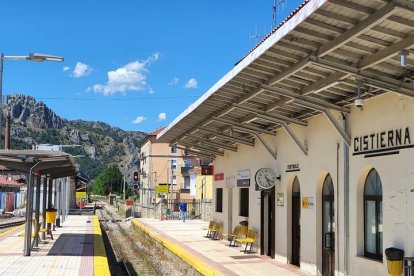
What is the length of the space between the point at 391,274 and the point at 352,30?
12.9 ft

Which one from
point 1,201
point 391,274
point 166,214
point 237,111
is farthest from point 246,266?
point 1,201

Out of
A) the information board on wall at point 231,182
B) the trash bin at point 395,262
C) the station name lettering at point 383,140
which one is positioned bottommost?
the trash bin at point 395,262

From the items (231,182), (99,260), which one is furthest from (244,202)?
(99,260)

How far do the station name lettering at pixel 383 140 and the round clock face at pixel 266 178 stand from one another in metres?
→ 4.42

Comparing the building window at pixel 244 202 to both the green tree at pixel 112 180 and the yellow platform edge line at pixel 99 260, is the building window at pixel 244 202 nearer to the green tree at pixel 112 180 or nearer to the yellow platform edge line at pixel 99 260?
the yellow platform edge line at pixel 99 260

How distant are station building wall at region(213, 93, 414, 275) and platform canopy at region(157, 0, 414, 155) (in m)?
0.36

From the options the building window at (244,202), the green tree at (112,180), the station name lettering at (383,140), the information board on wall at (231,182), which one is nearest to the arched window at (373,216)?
the station name lettering at (383,140)

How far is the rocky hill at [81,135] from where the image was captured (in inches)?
6250

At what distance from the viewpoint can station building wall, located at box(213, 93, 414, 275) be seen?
335 inches

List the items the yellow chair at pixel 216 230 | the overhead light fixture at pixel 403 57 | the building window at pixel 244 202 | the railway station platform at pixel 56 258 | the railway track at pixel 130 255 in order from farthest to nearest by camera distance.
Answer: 1. the yellow chair at pixel 216 230
2. the building window at pixel 244 202
3. the railway track at pixel 130 255
4. the railway station platform at pixel 56 258
5. the overhead light fixture at pixel 403 57

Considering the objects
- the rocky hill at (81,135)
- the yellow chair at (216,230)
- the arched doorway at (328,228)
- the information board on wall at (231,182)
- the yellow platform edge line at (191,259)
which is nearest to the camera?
the arched doorway at (328,228)

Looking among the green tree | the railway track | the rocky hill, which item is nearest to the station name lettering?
the railway track

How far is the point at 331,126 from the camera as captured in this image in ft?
36.1

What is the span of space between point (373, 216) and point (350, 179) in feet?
2.75
